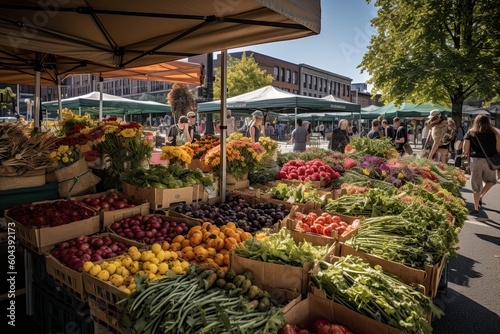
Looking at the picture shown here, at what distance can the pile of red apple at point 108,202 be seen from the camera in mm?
3549

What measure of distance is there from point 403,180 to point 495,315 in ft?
7.85

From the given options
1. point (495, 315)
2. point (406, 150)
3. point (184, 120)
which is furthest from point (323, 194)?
point (406, 150)

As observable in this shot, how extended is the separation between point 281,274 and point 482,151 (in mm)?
6443

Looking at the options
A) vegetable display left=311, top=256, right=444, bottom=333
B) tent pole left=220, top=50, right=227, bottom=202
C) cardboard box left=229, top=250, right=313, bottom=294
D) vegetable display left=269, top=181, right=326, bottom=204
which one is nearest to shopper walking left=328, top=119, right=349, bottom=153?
vegetable display left=269, top=181, right=326, bottom=204

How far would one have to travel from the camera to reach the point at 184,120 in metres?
8.34

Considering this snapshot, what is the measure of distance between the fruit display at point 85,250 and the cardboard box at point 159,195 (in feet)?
2.46

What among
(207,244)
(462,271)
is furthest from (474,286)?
(207,244)

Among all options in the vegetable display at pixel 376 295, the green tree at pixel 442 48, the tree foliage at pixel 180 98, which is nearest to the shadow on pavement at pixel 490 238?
the vegetable display at pixel 376 295

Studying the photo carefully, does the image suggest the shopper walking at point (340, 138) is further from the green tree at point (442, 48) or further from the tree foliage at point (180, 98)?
the tree foliage at point (180, 98)

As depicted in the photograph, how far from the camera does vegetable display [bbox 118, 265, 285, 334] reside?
1.72m

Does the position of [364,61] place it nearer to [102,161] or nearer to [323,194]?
[323,194]

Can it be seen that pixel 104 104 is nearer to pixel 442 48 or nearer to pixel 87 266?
pixel 87 266

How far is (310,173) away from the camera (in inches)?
212

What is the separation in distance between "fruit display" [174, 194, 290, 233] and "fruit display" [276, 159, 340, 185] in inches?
61.3
